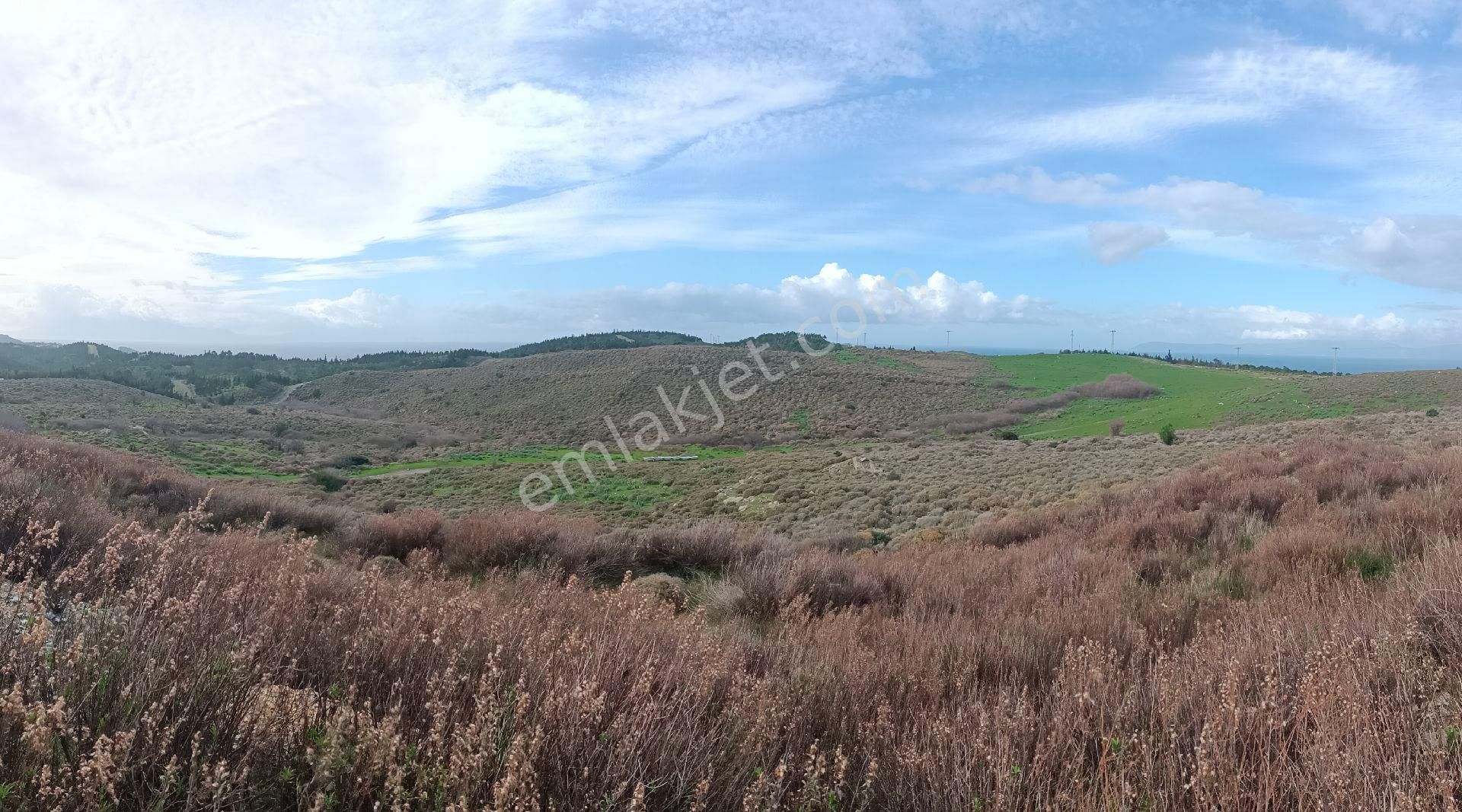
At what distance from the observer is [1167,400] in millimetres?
44938

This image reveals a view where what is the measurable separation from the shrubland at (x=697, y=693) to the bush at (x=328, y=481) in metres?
22.4

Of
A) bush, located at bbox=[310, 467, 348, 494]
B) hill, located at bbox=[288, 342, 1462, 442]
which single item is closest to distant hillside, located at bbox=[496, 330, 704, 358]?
hill, located at bbox=[288, 342, 1462, 442]

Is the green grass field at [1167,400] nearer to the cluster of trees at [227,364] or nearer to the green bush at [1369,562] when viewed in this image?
the green bush at [1369,562]

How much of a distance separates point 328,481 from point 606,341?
9156 cm

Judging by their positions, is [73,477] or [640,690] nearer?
[640,690]

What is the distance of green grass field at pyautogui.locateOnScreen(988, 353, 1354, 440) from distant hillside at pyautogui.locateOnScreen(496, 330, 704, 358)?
59176 mm

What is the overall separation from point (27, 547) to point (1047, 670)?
655cm

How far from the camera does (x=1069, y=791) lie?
2295 mm

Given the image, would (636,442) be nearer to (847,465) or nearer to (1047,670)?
(847,465)

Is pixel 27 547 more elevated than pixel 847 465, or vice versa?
pixel 27 547

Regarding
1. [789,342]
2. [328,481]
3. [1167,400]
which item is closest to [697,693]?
[328,481]

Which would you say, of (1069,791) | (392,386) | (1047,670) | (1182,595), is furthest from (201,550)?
(392,386)

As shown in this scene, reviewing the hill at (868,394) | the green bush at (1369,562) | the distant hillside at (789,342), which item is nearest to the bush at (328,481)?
the hill at (868,394)

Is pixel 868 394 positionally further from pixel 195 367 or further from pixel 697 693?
pixel 195 367
